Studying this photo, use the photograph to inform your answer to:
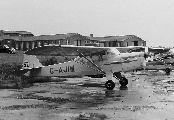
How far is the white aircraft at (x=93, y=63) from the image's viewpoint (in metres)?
16.8

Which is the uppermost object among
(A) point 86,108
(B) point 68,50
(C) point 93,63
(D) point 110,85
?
(B) point 68,50

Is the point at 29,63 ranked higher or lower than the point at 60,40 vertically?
lower

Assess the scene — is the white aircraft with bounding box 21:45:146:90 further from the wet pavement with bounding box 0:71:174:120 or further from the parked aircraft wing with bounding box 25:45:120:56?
the wet pavement with bounding box 0:71:174:120

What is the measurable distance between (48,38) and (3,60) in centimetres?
3364

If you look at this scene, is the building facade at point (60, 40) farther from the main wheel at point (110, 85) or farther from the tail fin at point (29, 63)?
the main wheel at point (110, 85)

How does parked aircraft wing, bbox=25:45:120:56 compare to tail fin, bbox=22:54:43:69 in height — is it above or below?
above

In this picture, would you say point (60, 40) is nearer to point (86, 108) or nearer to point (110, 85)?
point (110, 85)

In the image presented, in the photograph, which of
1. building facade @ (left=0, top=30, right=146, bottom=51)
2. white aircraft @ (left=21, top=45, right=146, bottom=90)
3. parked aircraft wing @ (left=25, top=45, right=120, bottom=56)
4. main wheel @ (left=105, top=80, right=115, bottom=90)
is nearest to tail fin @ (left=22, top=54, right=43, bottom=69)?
white aircraft @ (left=21, top=45, right=146, bottom=90)

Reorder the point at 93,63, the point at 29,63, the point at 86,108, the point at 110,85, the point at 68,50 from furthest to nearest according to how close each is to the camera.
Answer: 1. the point at 29,63
2. the point at 93,63
3. the point at 68,50
4. the point at 110,85
5. the point at 86,108

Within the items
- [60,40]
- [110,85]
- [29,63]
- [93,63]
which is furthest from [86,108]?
[60,40]

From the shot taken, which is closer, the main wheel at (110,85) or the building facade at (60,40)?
the main wheel at (110,85)

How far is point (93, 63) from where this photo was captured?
57.2ft

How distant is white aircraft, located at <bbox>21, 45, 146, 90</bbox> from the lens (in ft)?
55.1

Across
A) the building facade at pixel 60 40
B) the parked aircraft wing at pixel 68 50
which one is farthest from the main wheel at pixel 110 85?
the building facade at pixel 60 40
